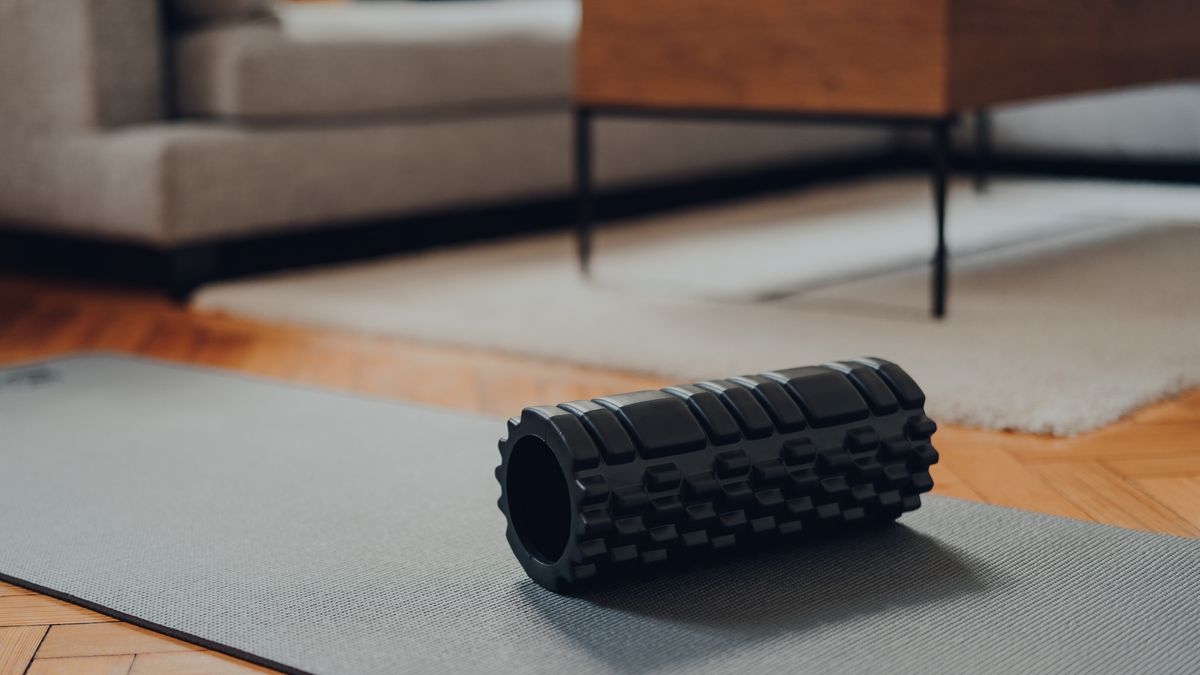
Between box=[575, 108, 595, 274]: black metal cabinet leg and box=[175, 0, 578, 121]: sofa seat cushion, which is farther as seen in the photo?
box=[175, 0, 578, 121]: sofa seat cushion

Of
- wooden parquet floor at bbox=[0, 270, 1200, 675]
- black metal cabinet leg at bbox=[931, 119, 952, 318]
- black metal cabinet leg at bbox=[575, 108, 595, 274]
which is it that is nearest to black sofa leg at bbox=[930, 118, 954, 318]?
black metal cabinet leg at bbox=[931, 119, 952, 318]

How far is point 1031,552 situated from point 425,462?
561 millimetres

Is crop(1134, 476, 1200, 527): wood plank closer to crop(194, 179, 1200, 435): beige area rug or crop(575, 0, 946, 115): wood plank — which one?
crop(194, 179, 1200, 435): beige area rug

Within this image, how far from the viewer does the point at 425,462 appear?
1374mm

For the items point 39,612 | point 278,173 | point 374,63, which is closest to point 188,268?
point 278,173

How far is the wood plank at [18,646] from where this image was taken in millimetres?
936

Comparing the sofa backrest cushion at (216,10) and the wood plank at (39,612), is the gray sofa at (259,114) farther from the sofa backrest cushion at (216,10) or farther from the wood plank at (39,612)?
the wood plank at (39,612)

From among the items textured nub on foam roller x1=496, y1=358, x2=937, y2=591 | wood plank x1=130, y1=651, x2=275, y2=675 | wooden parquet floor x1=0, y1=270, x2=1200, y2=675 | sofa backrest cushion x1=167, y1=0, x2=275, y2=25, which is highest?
sofa backrest cushion x1=167, y1=0, x2=275, y2=25

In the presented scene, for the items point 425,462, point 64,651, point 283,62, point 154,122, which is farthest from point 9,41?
point 64,651

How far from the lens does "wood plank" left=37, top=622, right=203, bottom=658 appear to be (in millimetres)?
956

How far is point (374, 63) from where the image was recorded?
8.47 feet

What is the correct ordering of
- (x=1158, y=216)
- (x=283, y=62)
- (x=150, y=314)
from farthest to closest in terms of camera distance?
(x=1158, y=216) → (x=283, y=62) → (x=150, y=314)

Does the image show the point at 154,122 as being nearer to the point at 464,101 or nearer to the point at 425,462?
the point at 464,101

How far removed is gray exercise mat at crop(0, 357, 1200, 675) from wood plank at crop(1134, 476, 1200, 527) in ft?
0.32
